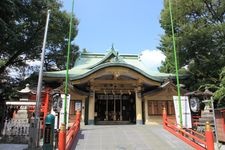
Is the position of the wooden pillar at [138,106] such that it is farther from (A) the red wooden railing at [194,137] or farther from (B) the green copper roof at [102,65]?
(A) the red wooden railing at [194,137]

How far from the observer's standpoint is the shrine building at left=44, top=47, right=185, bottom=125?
21.9 m

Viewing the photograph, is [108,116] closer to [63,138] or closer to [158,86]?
[158,86]

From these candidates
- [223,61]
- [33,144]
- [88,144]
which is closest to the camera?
[33,144]

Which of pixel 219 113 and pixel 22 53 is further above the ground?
pixel 22 53

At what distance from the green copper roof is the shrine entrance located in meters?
2.94

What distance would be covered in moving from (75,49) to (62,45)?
3027 mm

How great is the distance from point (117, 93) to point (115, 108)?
151cm

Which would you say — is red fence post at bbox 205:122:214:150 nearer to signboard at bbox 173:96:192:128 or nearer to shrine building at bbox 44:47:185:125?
signboard at bbox 173:96:192:128

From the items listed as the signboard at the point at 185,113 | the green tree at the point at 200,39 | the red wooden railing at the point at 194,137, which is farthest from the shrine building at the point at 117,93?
the signboard at the point at 185,113

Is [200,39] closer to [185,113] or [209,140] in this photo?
[185,113]

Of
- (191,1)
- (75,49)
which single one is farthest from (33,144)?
(75,49)

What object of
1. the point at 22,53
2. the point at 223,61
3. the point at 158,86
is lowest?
the point at 158,86

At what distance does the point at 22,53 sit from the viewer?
26703 millimetres

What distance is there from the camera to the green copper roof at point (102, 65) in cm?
2177
